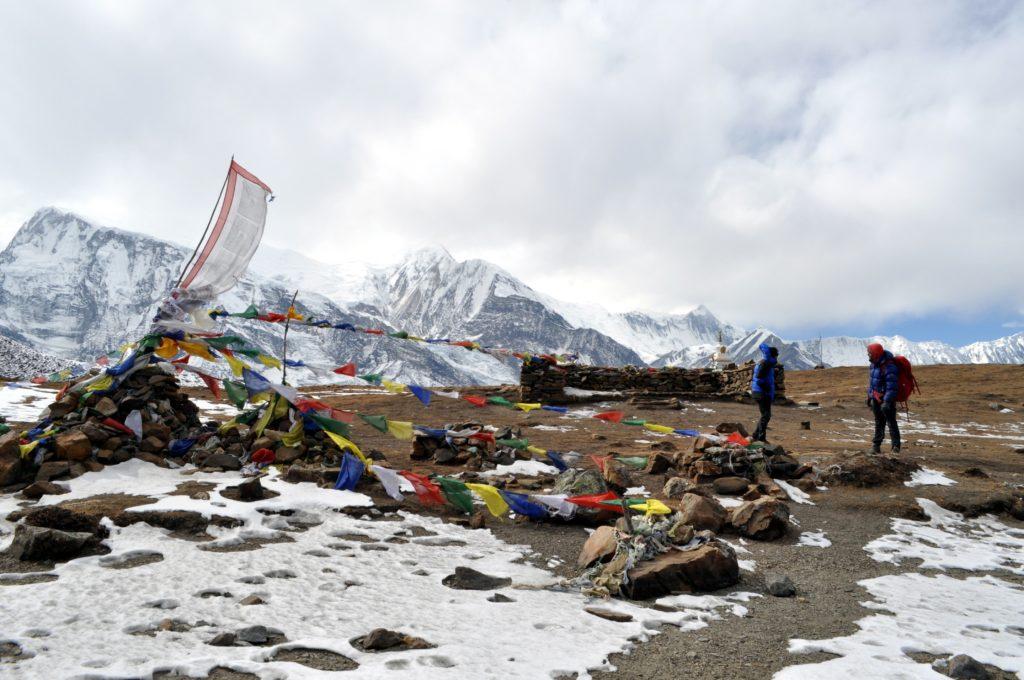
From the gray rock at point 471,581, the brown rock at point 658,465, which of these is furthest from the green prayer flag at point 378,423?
the brown rock at point 658,465

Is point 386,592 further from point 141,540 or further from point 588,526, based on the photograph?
point 588,526

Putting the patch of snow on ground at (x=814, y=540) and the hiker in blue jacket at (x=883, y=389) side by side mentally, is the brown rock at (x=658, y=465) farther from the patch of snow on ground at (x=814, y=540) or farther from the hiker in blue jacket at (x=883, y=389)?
the hiker in blue jacket at (x=883, y=389)

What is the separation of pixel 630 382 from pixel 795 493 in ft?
49.4

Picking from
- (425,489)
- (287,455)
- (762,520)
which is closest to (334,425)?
(287,455)

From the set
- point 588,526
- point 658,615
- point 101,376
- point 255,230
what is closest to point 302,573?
point 658,615

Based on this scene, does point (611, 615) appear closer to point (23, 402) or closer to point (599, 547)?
point (599, 547)

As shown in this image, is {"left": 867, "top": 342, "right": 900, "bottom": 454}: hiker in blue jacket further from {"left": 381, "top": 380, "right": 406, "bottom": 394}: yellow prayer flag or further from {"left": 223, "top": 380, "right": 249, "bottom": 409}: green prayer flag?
{"left": 223, "top": 380, "right": 249, "bottom": 409}: green prayer flag


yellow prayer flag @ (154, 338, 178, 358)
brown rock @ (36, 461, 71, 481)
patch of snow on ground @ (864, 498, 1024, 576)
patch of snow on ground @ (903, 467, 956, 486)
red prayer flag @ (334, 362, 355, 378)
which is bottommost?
patch of snow on ground @ (864, 498, 1024, 576)

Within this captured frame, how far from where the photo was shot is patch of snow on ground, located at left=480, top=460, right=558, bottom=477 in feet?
28.6

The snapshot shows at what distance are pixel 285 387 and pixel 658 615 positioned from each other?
583 cm

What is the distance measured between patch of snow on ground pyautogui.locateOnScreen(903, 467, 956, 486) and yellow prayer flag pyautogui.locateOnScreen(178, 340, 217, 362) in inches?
417

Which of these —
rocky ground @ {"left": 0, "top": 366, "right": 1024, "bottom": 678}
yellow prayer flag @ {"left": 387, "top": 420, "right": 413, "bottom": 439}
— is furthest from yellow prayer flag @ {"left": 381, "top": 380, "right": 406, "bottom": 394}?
rocky ground @ {"left": 0, "top": 366, "right": 1024, "bottom": 678}

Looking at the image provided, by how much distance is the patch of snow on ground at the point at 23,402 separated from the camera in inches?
473

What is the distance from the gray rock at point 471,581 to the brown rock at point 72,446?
530cm
